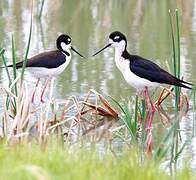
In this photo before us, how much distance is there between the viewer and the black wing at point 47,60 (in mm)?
7863

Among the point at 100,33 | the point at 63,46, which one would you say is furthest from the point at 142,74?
the point at 100,33

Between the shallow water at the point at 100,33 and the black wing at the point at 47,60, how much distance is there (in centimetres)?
41

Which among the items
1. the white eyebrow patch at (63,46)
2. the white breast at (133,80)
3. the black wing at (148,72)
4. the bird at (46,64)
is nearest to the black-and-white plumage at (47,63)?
the bird at (46,64)

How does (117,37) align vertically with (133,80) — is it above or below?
above

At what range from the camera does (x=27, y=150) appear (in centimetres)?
424

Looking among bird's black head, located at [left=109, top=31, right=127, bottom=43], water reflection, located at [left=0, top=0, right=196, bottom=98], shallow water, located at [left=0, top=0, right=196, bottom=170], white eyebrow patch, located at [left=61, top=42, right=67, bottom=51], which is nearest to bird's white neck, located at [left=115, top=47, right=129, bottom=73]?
bird's black head, located at [left=109, top=31, right=127, bottom=43]

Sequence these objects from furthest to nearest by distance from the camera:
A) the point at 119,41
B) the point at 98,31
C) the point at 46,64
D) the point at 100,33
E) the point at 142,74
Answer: the point at 98,31, the point at 100,33, the point at 46,64, the point at 119,41, the point at 142,74

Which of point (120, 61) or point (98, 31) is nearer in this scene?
point (120, 61)

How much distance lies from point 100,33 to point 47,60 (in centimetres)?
411

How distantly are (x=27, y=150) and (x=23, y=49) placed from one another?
6.42m

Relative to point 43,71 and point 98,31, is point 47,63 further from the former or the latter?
point 98,31

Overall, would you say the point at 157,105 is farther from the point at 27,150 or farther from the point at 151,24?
the point at 151,24

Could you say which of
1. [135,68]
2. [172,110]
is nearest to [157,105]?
[172,110]

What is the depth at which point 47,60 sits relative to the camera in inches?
315
